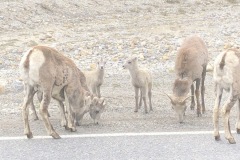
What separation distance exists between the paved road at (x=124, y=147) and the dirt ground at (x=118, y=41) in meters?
0.43

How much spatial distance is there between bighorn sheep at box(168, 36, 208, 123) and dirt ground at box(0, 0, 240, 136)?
0.87 ft

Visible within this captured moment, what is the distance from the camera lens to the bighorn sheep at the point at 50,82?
811 cm

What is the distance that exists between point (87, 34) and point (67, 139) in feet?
41.8

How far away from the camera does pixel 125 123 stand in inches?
349

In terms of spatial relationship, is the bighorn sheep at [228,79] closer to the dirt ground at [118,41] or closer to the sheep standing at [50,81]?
the dirt ground at [118,41]

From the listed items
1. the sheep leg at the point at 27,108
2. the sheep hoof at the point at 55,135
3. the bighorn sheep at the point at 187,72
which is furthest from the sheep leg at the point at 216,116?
the sheep leg at the point at 27,108

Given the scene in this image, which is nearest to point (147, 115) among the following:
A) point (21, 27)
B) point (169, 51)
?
point (169, 51)

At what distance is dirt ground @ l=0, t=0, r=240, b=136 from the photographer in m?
9.24

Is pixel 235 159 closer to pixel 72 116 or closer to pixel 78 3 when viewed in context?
pixel 72 116

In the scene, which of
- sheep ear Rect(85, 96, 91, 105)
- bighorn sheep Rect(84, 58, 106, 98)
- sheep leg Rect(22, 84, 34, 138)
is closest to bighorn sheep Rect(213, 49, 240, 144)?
sheep ear Rect(85, 96, 91, 105)

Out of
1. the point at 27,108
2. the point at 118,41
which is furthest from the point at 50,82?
the point at 118,41

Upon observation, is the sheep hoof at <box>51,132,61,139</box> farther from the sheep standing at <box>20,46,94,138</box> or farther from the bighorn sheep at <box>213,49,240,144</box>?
the bighorn sheep at <box>213,49,240,144</box>

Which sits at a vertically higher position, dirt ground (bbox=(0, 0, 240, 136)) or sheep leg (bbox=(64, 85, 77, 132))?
sheep leg (bbox=(64, 85, 77, 132))

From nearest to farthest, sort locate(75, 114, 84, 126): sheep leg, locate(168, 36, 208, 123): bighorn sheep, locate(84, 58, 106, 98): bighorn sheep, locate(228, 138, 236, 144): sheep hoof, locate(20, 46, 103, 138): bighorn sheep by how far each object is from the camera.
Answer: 1. locate(228, 138, 236, 144): sheep hoof
2. locate(20, 46, 103, 138): bighorn sheep
3. locate(75, 114, 84, 126): sheep leg
4. locate(168, 36, 208, 123): bighorn sheep
5. locate(84, 58, 106, 98): bighorn sheep
